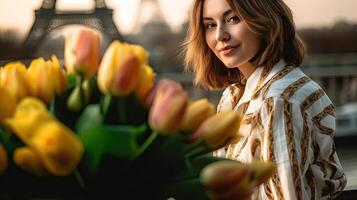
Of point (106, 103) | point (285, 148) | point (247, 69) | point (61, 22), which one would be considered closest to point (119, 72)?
point (106, 103)

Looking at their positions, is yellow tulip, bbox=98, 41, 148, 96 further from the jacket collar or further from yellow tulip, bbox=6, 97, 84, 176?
the jacket collar

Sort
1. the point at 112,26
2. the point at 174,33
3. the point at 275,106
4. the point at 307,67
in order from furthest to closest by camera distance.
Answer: the point at 174,33 < the point at 307,67 < the point at 112,26 < the point at 275,106

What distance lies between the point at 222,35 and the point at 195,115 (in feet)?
1.20

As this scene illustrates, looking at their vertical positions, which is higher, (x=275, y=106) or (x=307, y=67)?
(x=275, y=106)

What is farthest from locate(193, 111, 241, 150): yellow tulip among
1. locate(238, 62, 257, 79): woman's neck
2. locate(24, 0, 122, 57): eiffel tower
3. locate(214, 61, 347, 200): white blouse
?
locate(24, 0, 122, 57): eiffel tower

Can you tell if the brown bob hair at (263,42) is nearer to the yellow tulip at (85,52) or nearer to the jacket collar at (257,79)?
the jacket collar at (257,79)

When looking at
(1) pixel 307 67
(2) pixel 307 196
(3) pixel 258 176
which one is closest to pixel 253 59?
(2) pixel 307 196

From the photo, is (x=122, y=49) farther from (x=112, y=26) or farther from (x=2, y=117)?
(x=112, y=26)

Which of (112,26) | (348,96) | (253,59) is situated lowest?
(348,96)

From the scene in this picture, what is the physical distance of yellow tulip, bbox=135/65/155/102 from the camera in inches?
18.7

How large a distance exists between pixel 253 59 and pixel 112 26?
28.5 feet

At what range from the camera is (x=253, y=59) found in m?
0.91

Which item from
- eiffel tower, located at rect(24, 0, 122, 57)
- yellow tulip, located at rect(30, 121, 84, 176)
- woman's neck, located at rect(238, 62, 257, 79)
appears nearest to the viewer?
yellow tulip, located at rect(30, 121, 84, 176)

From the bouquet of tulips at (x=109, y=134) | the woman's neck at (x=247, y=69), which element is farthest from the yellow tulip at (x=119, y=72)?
the woman's neck at (x=247, y=69)
